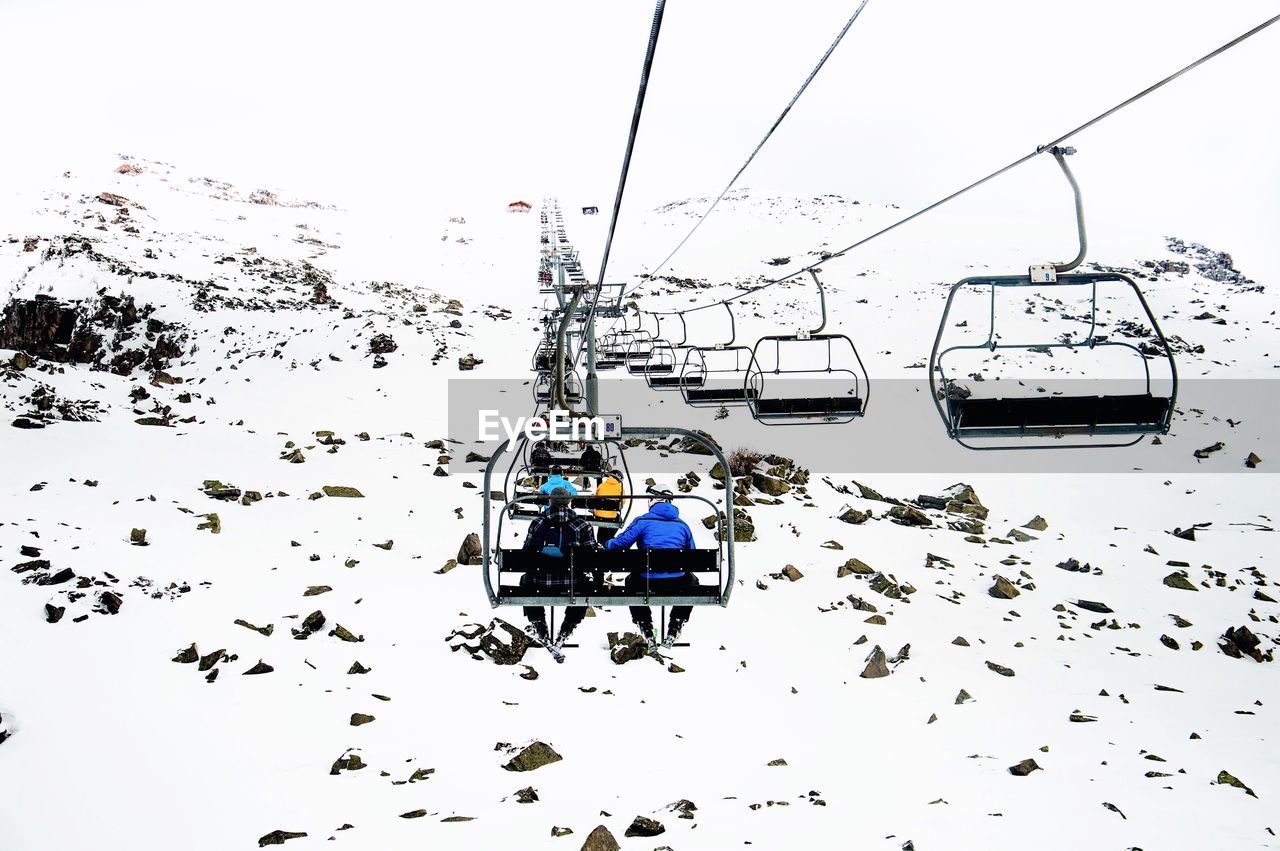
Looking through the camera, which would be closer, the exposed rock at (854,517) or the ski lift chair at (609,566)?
the ski lift chair at (609,566)

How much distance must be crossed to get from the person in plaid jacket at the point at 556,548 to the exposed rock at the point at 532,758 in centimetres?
232

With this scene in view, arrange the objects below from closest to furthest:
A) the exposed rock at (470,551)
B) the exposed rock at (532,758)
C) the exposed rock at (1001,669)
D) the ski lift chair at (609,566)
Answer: the ski lift chair at (609,566) < the exposed rock at (532,758) < the exposed rock at (1001,669) < the exposed rock at (470,551)

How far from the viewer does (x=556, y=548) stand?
289 inches

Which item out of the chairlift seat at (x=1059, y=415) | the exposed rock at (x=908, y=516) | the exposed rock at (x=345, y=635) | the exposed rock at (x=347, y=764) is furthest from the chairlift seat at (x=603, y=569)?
the exposed rock at (x=908, y=516)

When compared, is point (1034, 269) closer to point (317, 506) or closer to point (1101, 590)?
point (1101, 590)

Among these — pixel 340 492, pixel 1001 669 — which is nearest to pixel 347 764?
pixel 340 492

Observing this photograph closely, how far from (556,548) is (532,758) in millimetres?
4157

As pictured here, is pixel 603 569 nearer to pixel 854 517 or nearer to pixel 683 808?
pixel 683 808

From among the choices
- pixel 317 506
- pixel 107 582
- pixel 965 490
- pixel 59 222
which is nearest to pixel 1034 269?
pixel 107 582

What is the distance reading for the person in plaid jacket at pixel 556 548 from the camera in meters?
6.76

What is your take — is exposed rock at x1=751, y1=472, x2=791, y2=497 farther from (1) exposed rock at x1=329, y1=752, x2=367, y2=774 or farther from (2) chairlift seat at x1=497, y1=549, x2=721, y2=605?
(2) chairlift seat at x1=497, y1=549, x2=721, y2=605

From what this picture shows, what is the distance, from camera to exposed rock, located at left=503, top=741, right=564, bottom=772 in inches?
381

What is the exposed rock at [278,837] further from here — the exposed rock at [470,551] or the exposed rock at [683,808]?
the exposed rock at [470,551]

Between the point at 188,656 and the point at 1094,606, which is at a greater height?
the point at 188,656
